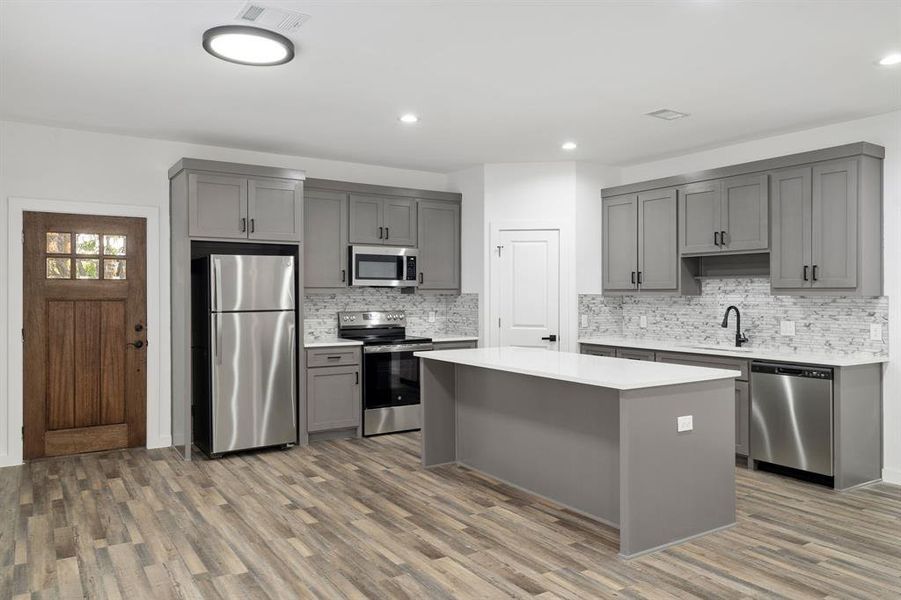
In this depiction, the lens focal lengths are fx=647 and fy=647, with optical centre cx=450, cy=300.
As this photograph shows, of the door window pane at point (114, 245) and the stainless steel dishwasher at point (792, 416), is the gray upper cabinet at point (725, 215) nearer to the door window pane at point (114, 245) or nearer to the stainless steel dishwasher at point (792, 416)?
the stainless steel dishwasher at point (792, 416)

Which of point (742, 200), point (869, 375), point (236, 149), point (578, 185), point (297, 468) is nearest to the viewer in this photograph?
point (869, 375)

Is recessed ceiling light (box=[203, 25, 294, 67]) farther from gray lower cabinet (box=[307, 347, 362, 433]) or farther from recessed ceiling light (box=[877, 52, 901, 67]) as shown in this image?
recessed ceiling light (box=[877, 52, 901, 67])

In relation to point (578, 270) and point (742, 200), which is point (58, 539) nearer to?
point (578, 270)

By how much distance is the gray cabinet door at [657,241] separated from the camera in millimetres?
5945

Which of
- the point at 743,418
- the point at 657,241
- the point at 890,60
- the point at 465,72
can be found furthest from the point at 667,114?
the point at 743,418

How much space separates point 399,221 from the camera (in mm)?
6609

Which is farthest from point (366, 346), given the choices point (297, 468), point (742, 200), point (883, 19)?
point (883, 19)

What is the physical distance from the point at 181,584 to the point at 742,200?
483cm

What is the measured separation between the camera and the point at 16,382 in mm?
5074

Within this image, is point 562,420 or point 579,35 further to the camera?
point 562,420

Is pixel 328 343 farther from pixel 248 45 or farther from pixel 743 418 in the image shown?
pixel 743 418

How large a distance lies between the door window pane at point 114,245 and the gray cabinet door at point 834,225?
553 centimetres

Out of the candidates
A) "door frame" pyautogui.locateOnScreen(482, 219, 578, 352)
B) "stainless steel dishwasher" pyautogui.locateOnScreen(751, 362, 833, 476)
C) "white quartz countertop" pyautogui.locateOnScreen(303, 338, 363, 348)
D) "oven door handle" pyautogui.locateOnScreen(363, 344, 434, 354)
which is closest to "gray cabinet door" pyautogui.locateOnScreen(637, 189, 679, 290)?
"door frame" pyautogui.locateOnScreen(482, 219, 578, 352)

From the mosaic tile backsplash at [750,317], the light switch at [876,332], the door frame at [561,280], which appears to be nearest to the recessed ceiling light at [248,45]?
the door frame at [561,280]
